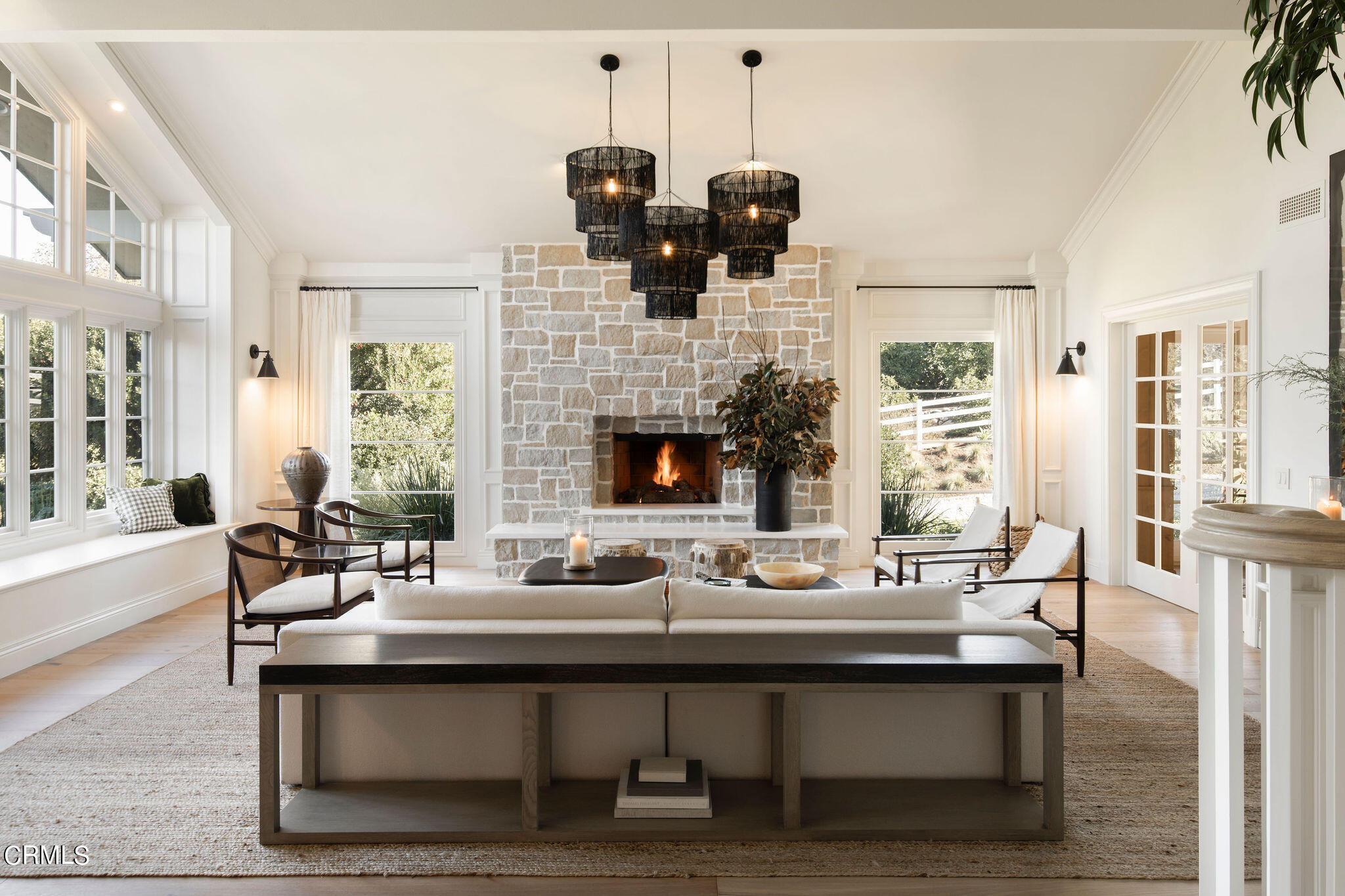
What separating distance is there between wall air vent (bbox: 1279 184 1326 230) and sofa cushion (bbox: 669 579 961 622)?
9.99 ft

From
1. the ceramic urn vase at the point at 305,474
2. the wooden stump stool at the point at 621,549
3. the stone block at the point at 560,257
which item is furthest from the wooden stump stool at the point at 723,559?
the ceramic urn vase at the point at 305,474

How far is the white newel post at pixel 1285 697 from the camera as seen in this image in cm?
117

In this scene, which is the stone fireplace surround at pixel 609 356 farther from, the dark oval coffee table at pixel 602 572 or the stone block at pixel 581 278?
the dark oval coffee table at pixel 602 572

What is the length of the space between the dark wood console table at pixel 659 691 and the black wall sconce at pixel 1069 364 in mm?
4509

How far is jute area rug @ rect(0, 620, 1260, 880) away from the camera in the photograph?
8.05 ft

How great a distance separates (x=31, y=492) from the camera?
5.27 m

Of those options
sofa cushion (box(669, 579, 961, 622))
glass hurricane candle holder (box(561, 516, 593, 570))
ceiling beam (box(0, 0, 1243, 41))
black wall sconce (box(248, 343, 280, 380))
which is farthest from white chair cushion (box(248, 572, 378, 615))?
black wall sconce (box(248, 343, 280, 380))

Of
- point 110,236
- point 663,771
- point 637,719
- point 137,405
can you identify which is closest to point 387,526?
point 137,405

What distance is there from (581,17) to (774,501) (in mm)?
3675

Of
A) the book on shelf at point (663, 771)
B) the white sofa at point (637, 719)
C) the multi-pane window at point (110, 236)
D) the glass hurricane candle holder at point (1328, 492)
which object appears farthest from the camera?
the multi-pane window at point (110, 236)

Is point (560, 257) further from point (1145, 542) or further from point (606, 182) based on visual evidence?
point (1145, 542)

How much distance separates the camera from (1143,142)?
5727 millimetres

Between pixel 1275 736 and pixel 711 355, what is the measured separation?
18.2 feet

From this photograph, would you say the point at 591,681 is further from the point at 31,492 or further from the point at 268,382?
the point at 268,382
